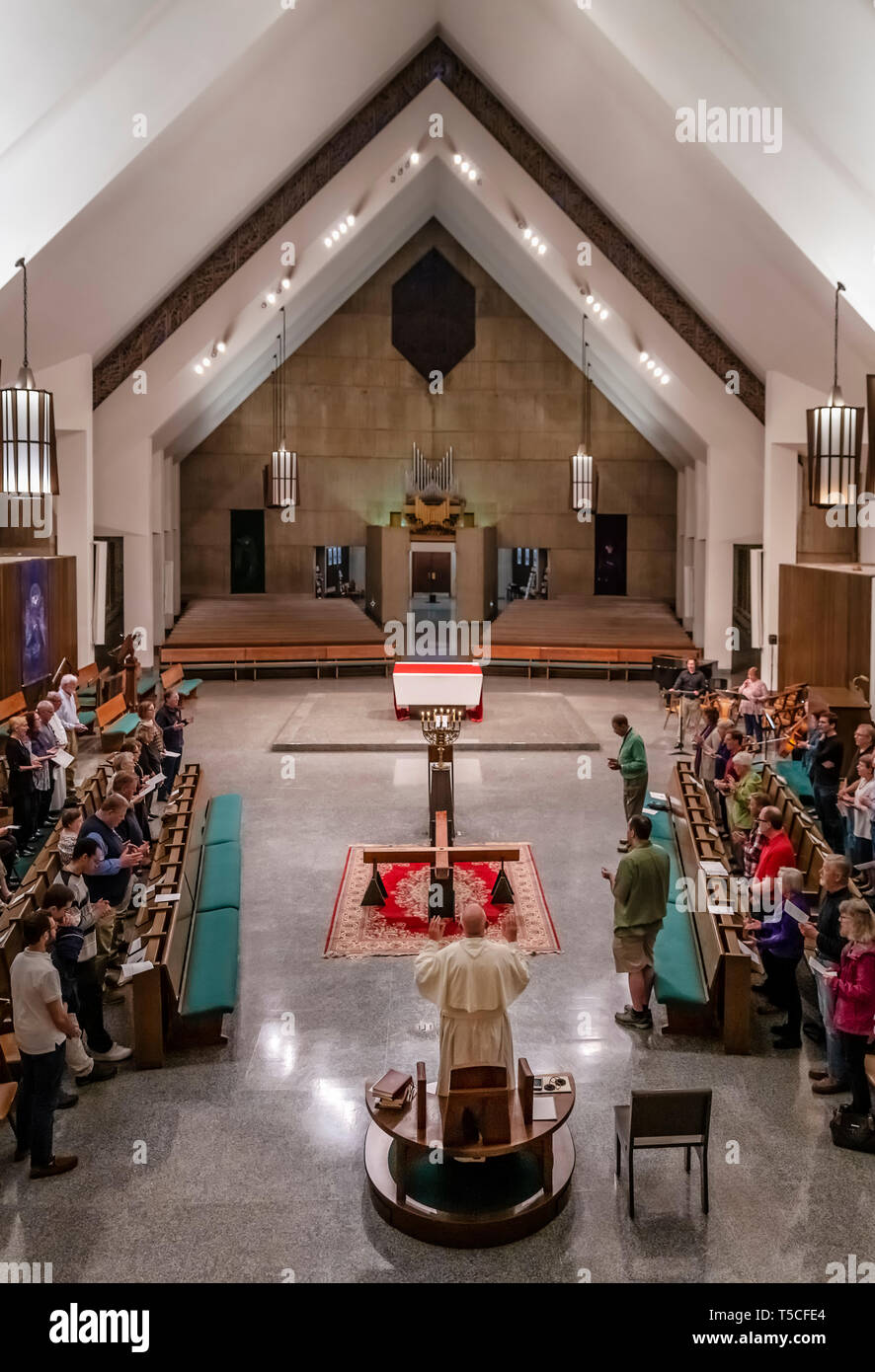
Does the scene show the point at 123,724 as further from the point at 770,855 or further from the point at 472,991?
the point at 472,991

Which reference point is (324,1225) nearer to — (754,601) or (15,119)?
(15,119)

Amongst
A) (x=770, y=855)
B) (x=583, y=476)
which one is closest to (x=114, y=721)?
(x=583, y=476)

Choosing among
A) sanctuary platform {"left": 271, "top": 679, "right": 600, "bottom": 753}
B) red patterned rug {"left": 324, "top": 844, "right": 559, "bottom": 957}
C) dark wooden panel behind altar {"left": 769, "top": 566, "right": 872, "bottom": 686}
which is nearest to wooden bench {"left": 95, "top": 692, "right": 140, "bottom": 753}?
sanctuary platform {"left": 271, "top": 679, "right": 600, "bottom": 753}

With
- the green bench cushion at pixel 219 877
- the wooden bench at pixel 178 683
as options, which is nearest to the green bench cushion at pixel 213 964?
the green bench cushion at pixel 219 877

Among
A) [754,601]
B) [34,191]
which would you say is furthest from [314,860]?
[754,601]

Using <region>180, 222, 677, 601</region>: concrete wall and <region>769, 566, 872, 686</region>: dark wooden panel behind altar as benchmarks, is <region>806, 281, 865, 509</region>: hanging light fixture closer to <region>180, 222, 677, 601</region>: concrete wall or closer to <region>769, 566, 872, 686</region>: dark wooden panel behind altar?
<region>769, 566, 872, 686</region>: dark wooden panel behind altar

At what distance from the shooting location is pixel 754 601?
16594mm

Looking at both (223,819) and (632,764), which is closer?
(632,764)

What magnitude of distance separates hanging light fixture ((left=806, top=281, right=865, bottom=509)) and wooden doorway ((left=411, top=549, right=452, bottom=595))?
11484mm

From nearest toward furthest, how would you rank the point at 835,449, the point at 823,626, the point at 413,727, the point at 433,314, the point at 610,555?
the point at 835,449 → the point at 823,626 → the point at 413,727 → the point at 433,314 → the point at 610,555

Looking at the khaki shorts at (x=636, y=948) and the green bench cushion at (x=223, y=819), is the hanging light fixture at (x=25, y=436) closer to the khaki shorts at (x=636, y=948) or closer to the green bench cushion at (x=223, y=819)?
the green bench cushion at (x=223, y=819)

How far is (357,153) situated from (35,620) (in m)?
8.14

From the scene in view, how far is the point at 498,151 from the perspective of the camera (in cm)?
1631

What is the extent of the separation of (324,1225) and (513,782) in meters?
7.20
